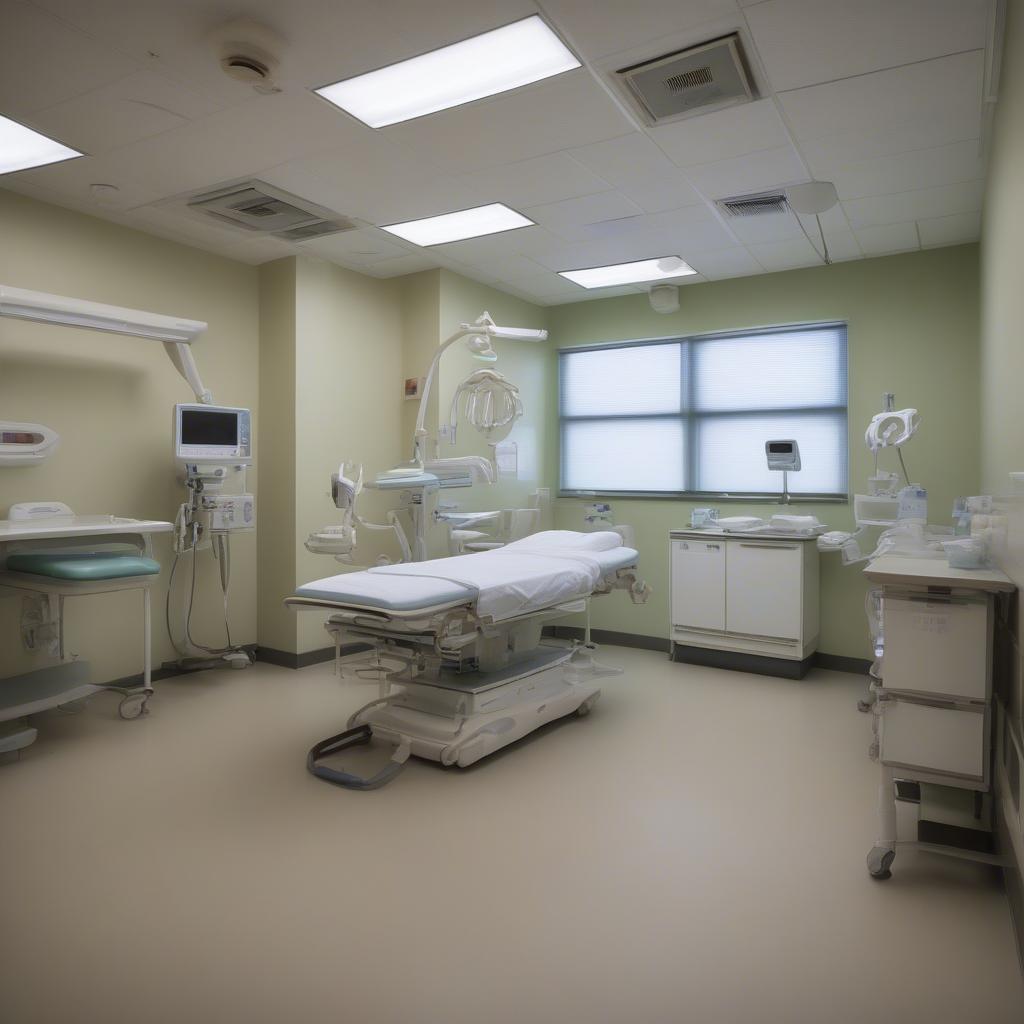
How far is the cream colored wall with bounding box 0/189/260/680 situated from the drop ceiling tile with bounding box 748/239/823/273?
3.51m

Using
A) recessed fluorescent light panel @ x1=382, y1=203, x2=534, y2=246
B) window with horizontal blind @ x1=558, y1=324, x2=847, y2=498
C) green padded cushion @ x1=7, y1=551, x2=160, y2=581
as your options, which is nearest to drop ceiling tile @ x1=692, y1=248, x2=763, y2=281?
window with horizontal blind @ x1=558, y1=324, x2=847, y2=498

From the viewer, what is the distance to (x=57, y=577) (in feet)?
11.7

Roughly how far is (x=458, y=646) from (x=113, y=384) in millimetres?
2773

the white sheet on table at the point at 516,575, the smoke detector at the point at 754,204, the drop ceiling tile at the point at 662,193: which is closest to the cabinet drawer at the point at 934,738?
the white sheet on table at the point at 516,575

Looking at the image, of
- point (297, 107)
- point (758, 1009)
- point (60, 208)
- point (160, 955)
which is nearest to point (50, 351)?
point (60, 208)

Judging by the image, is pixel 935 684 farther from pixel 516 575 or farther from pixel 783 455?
pixel 783 455

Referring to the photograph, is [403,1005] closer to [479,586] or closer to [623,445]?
[479,586]

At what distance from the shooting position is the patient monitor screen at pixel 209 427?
441 centimetres

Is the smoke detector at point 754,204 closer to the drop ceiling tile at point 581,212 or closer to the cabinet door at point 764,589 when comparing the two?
the drop ceiling tile at point 581,212

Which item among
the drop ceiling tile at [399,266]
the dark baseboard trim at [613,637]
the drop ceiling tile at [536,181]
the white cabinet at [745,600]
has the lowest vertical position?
the dark baseboard trim at [613,637]

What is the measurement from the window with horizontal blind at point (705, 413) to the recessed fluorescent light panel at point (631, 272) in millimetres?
578

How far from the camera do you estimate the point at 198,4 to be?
242 centimetres

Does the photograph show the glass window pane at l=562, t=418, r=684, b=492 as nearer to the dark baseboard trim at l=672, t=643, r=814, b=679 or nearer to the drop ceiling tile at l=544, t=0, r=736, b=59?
the dark baseboard trim at l=672, t=643, r=814, b=679

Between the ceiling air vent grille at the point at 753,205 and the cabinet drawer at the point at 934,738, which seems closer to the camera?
the cabinet drawer at the point at 934,738
